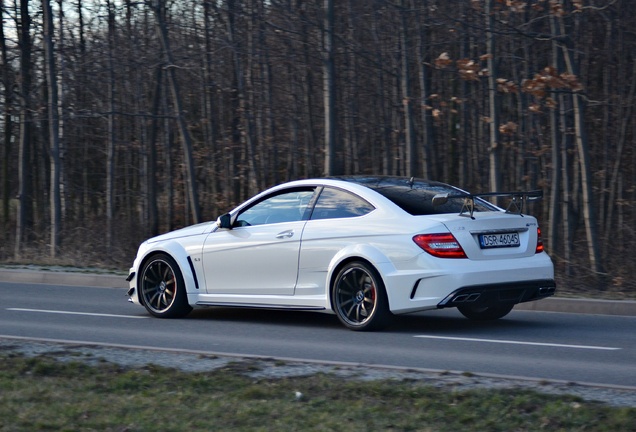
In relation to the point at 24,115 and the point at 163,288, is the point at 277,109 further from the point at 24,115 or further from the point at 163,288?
the point at 163,288

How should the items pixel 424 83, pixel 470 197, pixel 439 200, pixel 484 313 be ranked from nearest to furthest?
pixel 439 200 → pixel 470 197 → pixel 484 313 → pixel 424 83

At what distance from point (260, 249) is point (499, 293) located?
2617 millimetres

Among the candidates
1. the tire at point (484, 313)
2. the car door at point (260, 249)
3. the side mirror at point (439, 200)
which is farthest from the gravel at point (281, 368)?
the tire at point (484, 313)

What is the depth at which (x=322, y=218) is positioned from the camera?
414 inches

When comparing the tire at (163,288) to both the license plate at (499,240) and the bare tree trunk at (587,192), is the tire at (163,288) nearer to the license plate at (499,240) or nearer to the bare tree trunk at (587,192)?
the license plate at (499,240)

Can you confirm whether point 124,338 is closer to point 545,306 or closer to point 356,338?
point 356,338

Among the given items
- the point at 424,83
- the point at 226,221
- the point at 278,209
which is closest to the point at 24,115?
the point at 424,83

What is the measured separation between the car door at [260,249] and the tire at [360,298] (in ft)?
2.02

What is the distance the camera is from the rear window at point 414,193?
10.1m

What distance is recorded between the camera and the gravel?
6672mm

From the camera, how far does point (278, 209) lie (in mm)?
10984

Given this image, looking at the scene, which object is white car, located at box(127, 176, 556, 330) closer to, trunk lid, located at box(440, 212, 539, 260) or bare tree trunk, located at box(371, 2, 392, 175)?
trunk lid, located at box(440, 212, 539, 260)

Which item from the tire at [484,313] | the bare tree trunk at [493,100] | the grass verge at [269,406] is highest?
the bare tree trunk at [493,100]

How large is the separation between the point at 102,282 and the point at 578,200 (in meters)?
11.2
